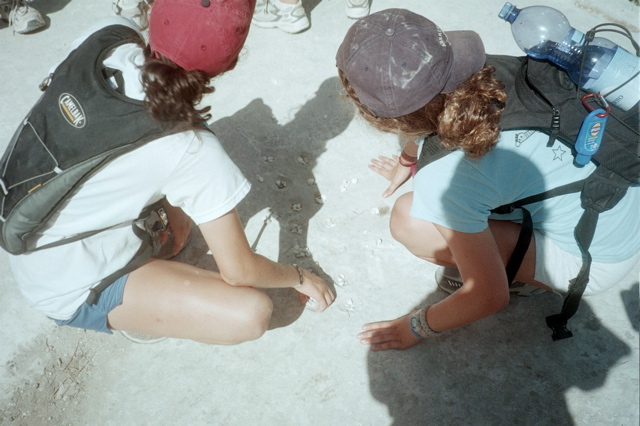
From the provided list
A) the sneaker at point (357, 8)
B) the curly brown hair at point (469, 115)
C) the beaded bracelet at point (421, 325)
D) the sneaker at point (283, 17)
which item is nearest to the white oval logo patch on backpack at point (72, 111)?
the curly brown hair at point (469, 115)

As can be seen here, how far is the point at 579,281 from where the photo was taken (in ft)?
5.56

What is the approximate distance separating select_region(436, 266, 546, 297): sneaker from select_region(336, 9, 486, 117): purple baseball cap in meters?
0.95

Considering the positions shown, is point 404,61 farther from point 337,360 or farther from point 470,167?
point 337,360

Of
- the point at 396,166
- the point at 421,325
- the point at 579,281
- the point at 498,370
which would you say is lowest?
the point at 498,370

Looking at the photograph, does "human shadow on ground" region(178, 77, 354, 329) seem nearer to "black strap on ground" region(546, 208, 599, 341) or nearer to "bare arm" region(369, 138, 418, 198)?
"bare arm" region(369, 138, 418, 198)

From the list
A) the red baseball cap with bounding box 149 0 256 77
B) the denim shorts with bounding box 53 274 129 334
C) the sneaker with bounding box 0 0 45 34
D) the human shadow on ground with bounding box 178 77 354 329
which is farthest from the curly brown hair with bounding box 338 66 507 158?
the sneaker with bounding box 0 0 45 34

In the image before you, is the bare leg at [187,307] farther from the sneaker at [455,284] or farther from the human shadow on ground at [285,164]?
the sneaker at [455,284]

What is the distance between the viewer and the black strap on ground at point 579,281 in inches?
61.4

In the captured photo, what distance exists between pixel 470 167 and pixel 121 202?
3.71 ft

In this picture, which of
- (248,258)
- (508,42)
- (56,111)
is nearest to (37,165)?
(56,111)

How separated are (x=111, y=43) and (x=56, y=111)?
1.00 ft

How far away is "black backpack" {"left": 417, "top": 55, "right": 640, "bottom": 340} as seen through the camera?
136 centimetres

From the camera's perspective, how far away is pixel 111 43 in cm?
148

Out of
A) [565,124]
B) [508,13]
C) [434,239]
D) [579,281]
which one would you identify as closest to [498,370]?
[579,281]
